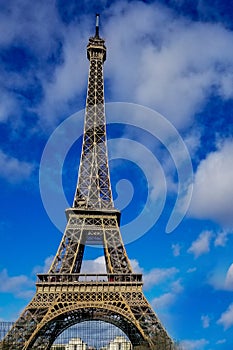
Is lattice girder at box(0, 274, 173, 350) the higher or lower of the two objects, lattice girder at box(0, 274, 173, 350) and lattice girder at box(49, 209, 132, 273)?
the lower

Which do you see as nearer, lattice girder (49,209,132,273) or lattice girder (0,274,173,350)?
lattice girder (0,274,173,350)

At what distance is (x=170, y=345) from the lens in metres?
31.8

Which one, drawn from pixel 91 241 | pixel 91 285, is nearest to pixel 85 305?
pixel 91 285

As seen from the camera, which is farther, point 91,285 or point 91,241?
point 91,241

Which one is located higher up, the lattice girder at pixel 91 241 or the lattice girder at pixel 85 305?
the lattice girder at pixel 91 241

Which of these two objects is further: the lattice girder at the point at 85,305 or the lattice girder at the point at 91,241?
the lattice girder at the point at 91,241

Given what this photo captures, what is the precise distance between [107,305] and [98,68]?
31.7 metres

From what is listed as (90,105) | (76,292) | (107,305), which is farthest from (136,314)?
(90,105)

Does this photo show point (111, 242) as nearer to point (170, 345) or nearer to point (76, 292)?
point (76, 292)

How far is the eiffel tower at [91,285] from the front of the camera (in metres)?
33.5

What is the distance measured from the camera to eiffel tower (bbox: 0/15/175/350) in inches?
1318

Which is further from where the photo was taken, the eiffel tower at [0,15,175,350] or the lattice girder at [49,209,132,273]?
the lattice girder at [49,209,132,273]

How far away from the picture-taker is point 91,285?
3681 cm

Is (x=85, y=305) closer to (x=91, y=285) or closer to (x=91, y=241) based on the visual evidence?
(x=91, y=285)
